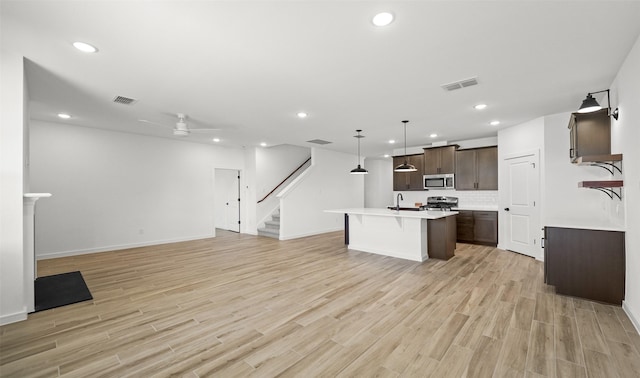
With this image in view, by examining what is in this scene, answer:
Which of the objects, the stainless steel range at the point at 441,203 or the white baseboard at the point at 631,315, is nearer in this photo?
the white baseboard at the point at 631,315

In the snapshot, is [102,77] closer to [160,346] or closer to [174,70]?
[174,70]

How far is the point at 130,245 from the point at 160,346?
207 inches

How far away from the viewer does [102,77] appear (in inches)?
133

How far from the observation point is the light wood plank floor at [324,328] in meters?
2.09

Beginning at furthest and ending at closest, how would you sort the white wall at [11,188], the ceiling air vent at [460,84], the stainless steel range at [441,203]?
the stainless steel range at [441,203]
the ceiling air vent at [460,84]
the white wall at [11,188]

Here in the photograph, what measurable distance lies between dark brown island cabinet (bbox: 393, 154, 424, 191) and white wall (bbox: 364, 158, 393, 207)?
366 cm

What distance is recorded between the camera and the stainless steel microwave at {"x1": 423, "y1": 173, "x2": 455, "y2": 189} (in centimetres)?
731

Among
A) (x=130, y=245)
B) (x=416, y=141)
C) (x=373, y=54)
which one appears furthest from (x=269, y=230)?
(x=373, y=54)

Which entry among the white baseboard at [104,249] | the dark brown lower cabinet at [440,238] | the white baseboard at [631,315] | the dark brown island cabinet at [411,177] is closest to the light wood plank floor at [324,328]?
the white baseboard at [631,315]

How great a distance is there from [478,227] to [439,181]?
60.4 inches

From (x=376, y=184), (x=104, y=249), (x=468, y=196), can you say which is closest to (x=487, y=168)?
(x=468, y=196)

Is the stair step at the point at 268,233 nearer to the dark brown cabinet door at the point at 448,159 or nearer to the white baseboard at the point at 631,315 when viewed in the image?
the dark brown cabinet door at the point at 448,159

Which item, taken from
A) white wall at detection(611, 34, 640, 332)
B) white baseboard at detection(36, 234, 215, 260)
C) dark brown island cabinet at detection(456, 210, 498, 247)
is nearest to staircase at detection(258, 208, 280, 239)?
white baseboard at detection(36, 234, 215, 260)

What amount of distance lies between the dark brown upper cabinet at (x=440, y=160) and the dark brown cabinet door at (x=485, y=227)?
Result: 1.36m
